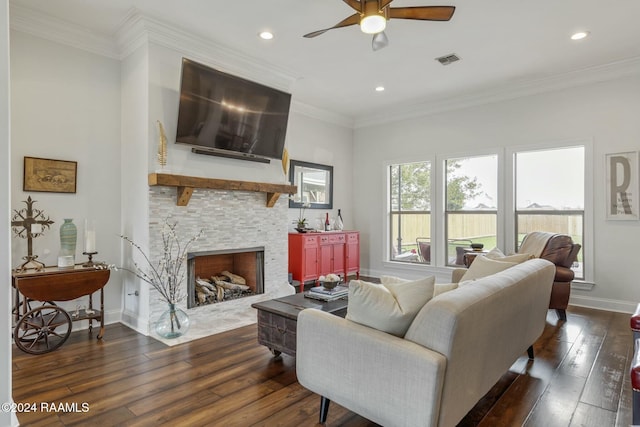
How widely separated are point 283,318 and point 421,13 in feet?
8.27

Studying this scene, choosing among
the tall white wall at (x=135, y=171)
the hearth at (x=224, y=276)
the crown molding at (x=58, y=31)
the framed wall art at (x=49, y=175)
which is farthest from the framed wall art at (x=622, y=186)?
the framed wall art at (x=49, y=175)

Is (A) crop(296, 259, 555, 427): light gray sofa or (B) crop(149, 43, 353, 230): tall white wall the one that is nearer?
(A) crop(296, 259, 555, 427): light gray sofa

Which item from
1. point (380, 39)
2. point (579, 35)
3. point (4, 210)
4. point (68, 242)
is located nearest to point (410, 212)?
point (579, 35)

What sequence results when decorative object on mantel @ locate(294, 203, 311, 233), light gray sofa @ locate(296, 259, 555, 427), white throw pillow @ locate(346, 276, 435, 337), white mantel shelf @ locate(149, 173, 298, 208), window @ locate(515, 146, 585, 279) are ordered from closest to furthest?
light gray sofa @ locate(296, 259, 555, 427)
white throw pillow @ locate(346, 276, 435, 337)
white mantel shelf @ locate(149, 173, 298, 208)
window @ locate(515, 146, 585, 279)
decorative object on mantel @ locate(294, 203, 311, 233)

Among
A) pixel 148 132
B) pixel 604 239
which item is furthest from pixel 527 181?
pixel 148 132

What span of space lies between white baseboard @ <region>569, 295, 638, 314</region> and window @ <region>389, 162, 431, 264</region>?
2056 millimetres

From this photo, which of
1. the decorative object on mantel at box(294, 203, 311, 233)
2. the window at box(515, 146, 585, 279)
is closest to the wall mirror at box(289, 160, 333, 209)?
the decorative object on mantel at box(294, 203, 311, 233)

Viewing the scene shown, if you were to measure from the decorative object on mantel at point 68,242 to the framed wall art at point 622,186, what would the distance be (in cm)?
587

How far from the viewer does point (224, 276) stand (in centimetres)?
459

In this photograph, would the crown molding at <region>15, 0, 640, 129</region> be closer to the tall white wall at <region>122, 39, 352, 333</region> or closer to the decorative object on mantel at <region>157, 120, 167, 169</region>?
the tall white wall at <region>122, 39, 352, 333</region>

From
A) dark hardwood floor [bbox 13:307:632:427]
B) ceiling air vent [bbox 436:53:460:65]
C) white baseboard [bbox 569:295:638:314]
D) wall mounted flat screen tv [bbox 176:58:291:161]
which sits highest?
ceiling air vent [bbox 436:53:460:65]

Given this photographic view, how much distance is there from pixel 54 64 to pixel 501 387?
4720 mm

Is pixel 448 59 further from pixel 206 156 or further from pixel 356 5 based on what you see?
pixel 206 156

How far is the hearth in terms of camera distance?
405 cm
